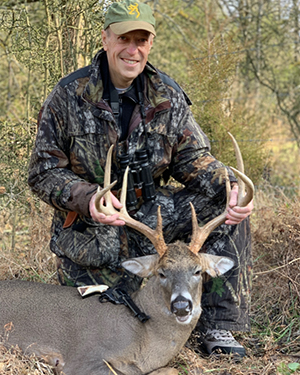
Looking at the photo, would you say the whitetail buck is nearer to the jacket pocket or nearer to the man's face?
the jacket pocket

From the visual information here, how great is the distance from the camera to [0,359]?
3.52 m

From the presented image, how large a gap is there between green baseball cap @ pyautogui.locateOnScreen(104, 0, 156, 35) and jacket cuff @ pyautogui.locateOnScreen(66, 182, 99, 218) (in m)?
1.25

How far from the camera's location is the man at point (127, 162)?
4.25 m

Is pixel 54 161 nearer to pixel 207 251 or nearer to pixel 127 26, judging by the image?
pixel 127 26

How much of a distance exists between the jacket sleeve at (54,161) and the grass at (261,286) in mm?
1095

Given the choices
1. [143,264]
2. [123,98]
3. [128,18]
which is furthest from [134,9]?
[143,264]

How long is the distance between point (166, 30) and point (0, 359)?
8874 mm

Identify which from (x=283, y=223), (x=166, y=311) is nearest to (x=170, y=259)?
(x=166, y=311)

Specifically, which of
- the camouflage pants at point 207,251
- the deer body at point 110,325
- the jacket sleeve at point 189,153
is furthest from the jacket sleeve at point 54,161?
the jacket sleeve at point 189,153

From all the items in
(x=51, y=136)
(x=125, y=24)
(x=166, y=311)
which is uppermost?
(x=125, y=24)

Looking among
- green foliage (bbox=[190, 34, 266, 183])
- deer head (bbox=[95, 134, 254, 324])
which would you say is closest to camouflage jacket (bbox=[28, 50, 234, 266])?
deer head (bbox=[95, 134, 254, 324])

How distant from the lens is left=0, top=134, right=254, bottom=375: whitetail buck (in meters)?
3.52

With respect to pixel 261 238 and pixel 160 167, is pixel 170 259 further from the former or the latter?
pixel 261 238

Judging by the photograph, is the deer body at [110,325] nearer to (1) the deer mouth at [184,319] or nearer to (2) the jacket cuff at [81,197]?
(1) the deer mouth at [184,319]
